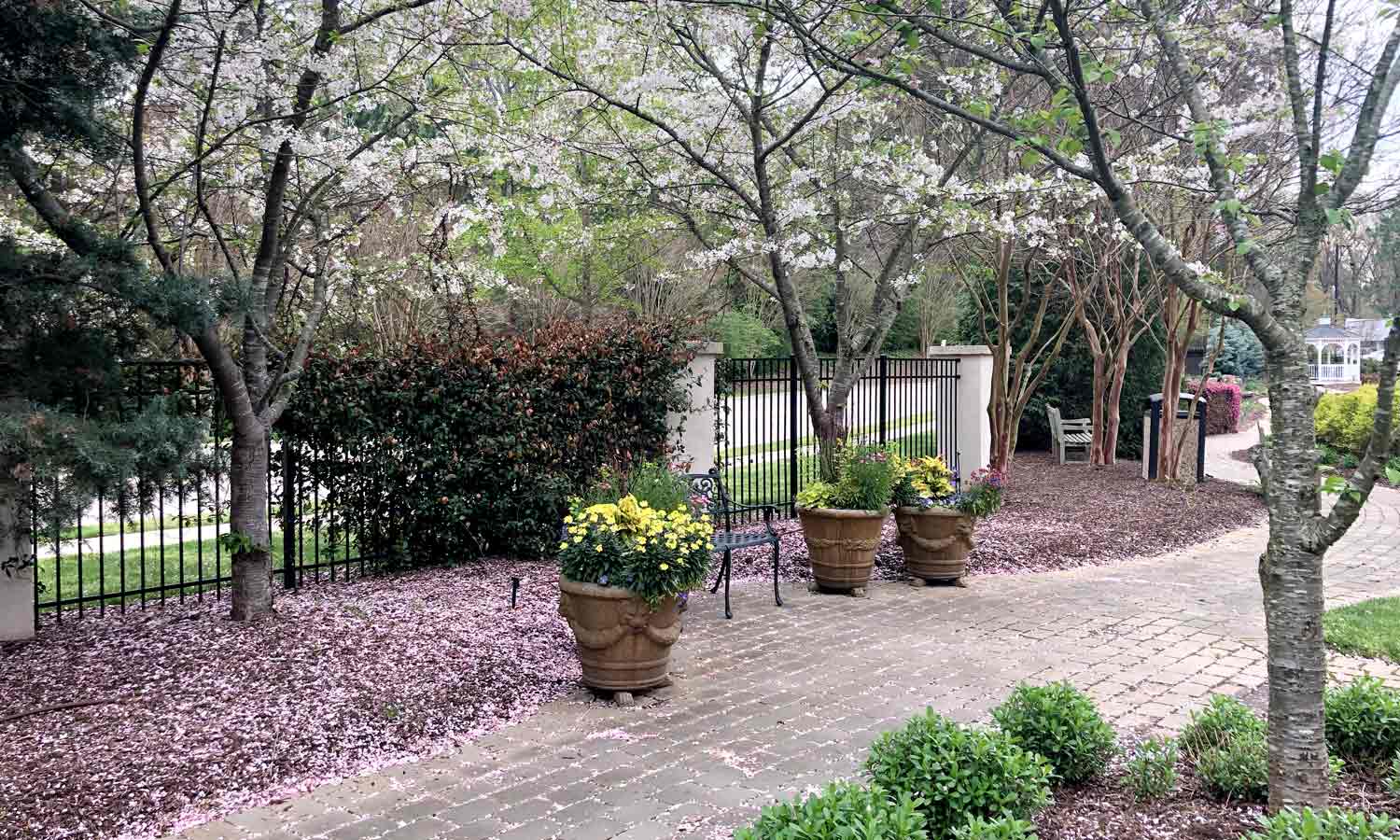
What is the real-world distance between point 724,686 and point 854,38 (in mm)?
3350

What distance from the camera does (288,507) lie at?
7.09 metres

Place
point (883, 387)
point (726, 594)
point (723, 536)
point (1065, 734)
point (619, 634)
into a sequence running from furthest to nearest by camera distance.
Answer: point (883, 387) < point (723, 536) < point (726, 594) < point (619, 634) < point (1065, 734)

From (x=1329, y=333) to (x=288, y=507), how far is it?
197 ft

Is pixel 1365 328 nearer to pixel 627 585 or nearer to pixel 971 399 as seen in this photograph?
pixel 971 399

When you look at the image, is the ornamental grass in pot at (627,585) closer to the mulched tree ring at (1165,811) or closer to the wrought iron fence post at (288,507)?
the mulched tree ring at (1165,811)

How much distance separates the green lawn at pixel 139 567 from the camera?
7.51 metres

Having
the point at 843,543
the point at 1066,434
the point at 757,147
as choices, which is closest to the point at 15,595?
the point at 843,543

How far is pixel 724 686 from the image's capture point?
5.25 m

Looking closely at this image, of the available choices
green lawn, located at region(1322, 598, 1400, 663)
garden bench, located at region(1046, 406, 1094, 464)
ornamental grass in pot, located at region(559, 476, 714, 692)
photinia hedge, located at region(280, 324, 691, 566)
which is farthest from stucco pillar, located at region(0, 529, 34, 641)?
garden bench, located at region(1046, 406, 1094, 464)

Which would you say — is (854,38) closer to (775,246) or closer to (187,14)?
(187,14)

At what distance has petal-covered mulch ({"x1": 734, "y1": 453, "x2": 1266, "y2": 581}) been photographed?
8773mm

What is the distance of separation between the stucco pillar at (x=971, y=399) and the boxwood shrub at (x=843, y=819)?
392 inches

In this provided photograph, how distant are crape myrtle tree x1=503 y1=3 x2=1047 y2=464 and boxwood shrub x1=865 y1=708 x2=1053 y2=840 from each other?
18.1 ft

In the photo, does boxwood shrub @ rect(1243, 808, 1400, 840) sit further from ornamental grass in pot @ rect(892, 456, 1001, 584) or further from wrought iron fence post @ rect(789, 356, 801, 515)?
wrought iron fence post @ rect(789, 356, 801, 515)
